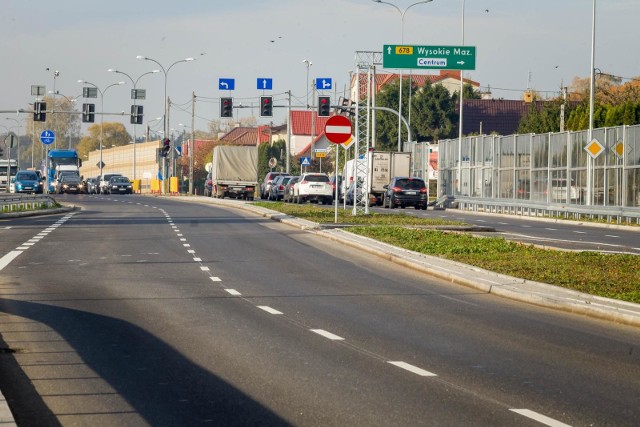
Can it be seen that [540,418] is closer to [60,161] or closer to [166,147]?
[166,147]

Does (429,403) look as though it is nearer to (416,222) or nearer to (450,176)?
(416,222)

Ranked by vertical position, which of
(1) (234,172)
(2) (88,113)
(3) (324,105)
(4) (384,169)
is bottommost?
(1) (234,172)

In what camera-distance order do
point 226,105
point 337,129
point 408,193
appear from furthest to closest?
point 226,105 → point 408,193 → point 337,129

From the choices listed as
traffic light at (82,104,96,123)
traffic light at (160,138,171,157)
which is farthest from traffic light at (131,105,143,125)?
traffic light at (160,138,171,157)

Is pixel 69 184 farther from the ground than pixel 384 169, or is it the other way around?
pixel 384 169

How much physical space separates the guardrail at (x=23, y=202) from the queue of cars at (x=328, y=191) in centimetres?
1496

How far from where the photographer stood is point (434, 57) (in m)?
64.1

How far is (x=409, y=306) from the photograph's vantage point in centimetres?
1571

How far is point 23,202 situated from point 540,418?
44218mm

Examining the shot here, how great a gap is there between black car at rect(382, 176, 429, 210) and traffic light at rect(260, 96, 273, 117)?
10797 mm

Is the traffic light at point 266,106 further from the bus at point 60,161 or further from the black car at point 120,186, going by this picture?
the bus at point 60,161

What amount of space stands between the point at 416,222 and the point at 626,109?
30.4m

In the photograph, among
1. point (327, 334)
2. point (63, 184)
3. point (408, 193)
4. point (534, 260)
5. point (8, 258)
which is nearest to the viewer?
point (327, 334)

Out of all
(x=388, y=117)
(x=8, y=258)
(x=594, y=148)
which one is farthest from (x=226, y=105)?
(x=8, y=258)
